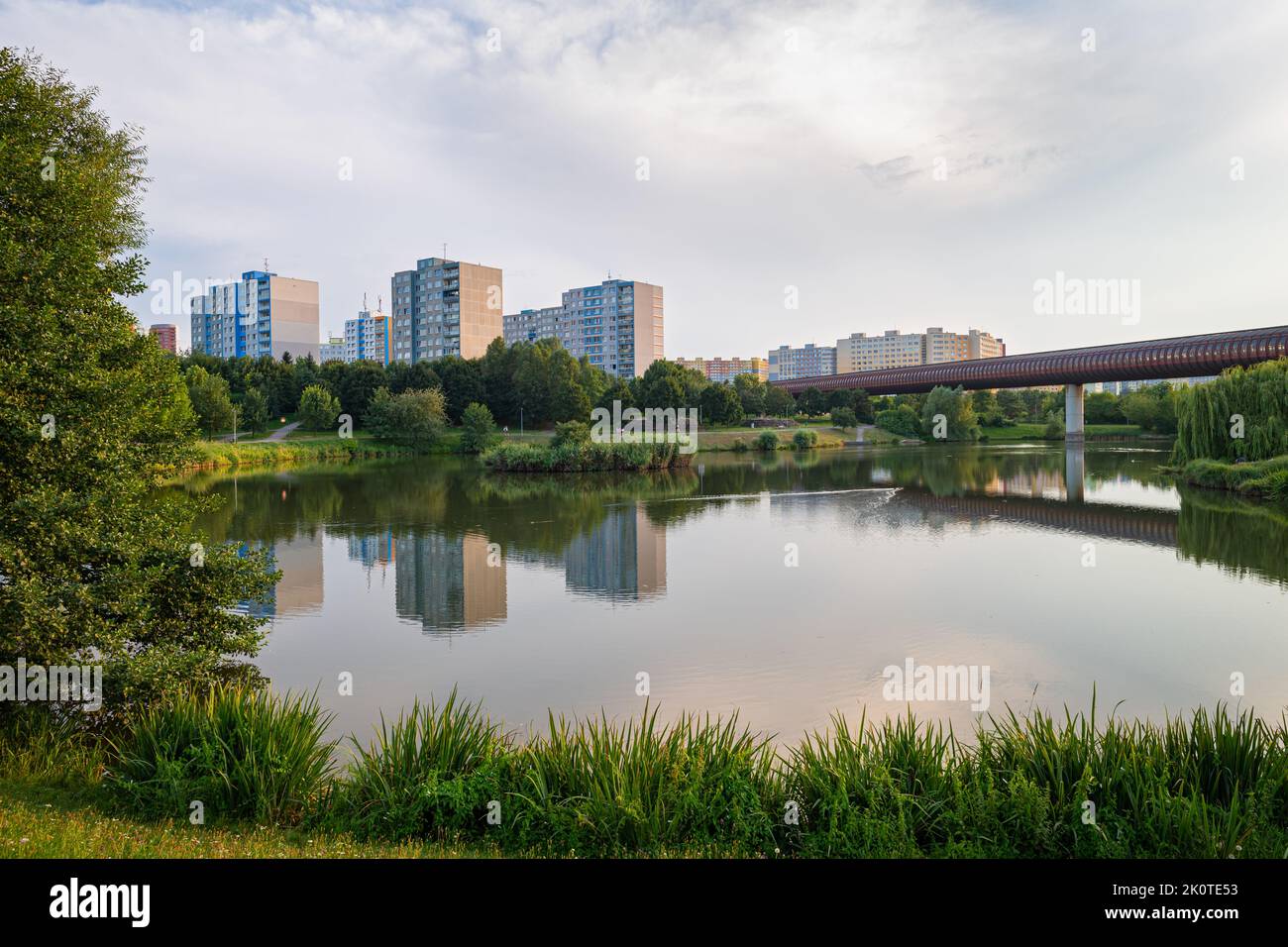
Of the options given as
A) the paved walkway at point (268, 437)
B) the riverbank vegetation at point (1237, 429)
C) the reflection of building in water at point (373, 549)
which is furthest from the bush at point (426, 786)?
the paved walkway at point (268, 437)

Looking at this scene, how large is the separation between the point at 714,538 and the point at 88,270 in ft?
53.9

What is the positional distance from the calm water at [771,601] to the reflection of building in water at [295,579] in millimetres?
93

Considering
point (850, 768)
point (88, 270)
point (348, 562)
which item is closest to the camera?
point (850, 768)

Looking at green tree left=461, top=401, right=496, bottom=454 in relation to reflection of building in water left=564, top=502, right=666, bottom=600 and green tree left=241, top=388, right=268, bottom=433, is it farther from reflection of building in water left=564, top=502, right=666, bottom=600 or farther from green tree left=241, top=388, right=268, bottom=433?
reflection of building in water left=564, top=502, right=666, bottom=600

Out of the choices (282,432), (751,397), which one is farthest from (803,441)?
(282,432)

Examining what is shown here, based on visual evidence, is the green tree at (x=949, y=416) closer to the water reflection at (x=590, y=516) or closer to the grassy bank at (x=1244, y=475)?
the water reflection at (x=590, y=516)

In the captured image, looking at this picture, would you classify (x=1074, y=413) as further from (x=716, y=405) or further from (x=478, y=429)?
(x=478, y=429)

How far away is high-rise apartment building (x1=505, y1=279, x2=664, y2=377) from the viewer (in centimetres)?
14750

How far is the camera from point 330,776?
22.6 ft

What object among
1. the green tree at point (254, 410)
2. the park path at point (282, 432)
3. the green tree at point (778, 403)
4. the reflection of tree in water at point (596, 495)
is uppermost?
the green tree at point (778, 403)

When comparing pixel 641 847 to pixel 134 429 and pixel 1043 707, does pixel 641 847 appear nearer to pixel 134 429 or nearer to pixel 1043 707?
pixel 1043 707

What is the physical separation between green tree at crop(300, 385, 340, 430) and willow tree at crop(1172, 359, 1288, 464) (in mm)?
60912

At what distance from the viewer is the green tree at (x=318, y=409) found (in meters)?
72.1
